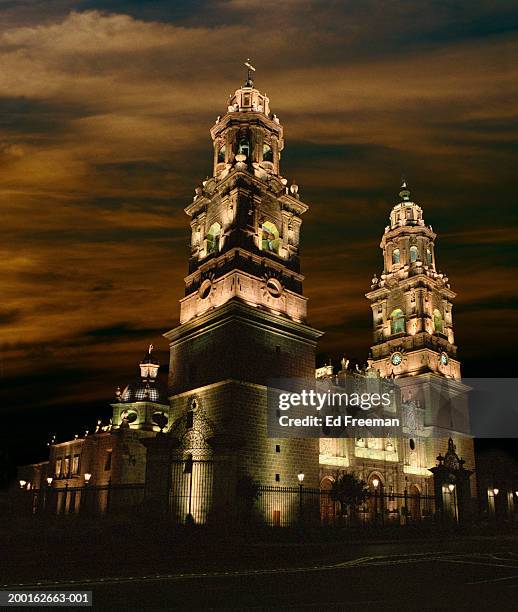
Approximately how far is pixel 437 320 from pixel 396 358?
22.7 feet

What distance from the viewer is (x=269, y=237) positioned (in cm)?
4500

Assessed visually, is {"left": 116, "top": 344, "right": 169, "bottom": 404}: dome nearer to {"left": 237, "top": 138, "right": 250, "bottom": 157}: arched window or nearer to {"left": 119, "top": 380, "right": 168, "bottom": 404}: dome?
{"left": 119, "top": 380, "right": 168, "bottom": 404}: dome

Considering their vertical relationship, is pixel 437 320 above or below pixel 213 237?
below

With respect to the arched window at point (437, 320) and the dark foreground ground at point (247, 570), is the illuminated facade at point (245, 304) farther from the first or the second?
the arched window at point (437, 320)

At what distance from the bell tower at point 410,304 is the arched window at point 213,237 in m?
25.8

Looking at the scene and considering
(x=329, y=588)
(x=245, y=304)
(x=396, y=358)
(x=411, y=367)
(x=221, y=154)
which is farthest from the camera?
(x=396, y=358)

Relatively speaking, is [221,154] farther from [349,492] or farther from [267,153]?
[349,492]

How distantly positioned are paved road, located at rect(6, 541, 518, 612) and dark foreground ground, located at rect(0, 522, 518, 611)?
0.07ft

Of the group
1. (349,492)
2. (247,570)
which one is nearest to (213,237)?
(349,492)

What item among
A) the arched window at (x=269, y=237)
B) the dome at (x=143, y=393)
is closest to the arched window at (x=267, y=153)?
the arched window at (x=269, y=237)

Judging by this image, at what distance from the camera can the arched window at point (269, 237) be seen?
1745 inches

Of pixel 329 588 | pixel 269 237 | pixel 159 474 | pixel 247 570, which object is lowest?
pixel 247 570

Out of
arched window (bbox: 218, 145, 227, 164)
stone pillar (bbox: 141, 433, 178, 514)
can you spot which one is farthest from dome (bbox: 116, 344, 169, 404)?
stone pillar (bbox: 141, 433, 178, 514)

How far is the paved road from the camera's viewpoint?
10523 millimetres
